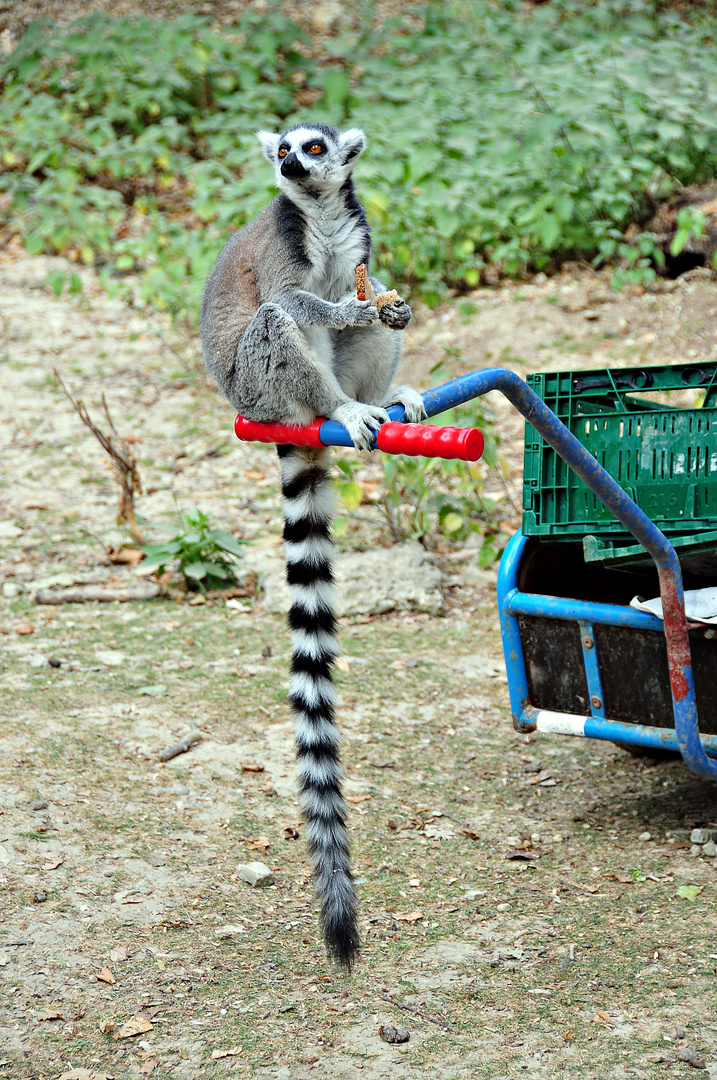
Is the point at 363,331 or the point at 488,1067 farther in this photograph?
the point at 363,331

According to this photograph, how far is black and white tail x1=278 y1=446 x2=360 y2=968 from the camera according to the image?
255 cm

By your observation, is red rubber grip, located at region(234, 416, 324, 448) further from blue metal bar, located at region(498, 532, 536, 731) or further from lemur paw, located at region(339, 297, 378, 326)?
blue metal bar, located at region(498, 532, 536, 731)

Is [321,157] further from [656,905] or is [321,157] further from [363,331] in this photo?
[656,905]

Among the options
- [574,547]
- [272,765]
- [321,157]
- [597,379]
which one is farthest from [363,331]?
[272,765]

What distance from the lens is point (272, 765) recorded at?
13.0 feet

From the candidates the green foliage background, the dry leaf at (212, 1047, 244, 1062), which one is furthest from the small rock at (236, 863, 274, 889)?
the green foliage background

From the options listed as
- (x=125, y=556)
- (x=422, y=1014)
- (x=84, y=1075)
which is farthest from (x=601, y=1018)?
(x=125, y=556)

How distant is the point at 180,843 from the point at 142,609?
82.3 inches

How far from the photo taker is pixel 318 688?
2.89 metres

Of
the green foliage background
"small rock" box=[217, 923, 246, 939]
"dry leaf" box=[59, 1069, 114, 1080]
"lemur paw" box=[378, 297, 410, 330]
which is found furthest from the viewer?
the green foliage background

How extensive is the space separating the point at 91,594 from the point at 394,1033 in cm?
331

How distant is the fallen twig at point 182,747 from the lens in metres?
3.94

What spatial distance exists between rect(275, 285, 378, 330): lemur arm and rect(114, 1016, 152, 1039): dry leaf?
6.12 ft

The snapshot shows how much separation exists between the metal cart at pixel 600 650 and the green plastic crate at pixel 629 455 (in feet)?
0.47
